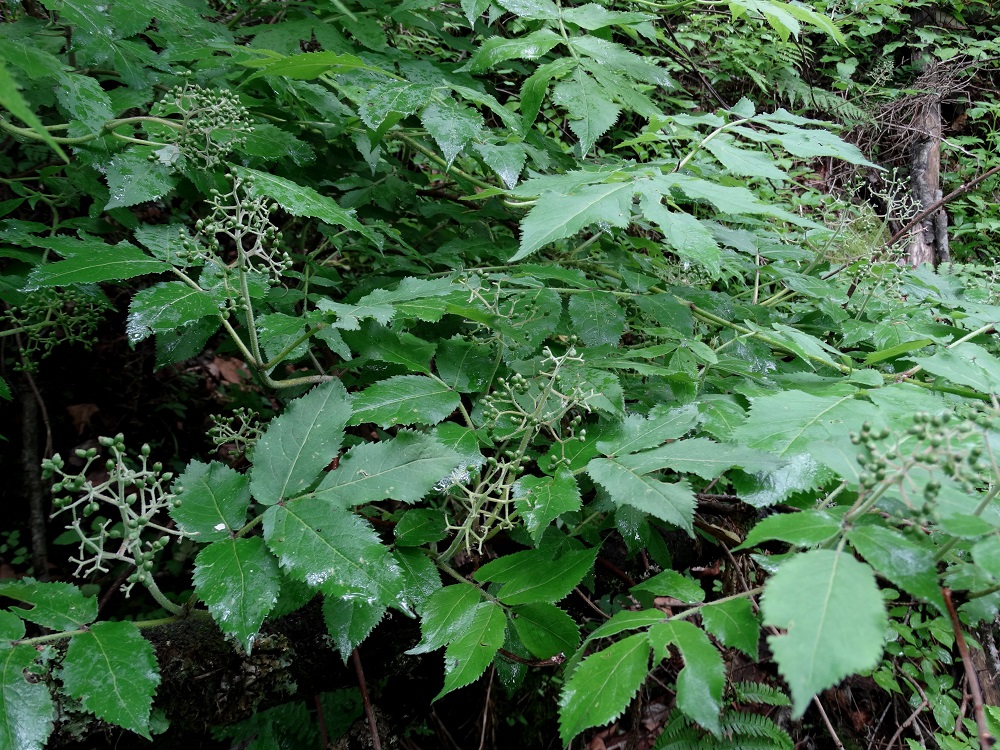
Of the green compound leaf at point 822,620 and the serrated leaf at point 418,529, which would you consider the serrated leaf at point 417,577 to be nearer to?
the serrated leaf at point 418,529

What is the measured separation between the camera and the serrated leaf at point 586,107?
168cm

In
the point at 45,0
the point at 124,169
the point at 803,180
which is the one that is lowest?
the point at 803,180

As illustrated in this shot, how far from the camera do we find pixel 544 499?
3.79ft

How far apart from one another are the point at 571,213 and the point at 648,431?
1.49 ft

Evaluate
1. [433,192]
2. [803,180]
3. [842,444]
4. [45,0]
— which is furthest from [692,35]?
[842,444]

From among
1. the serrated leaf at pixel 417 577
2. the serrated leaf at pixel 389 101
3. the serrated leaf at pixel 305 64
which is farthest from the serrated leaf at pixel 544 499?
the serrated leaf at pixel 305 64

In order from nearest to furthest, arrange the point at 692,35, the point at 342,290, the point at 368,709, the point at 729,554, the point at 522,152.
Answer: the point at 368,709 < the point at 729,554 < the point at 522,152 < the point at 342,290 < the point at 692,35

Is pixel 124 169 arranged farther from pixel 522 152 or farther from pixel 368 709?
pixel 368 709

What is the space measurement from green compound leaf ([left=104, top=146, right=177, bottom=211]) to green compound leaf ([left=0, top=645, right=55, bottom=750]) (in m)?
1.07

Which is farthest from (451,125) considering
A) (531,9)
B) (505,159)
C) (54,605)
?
(54,605)

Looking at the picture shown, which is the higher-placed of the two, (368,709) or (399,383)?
(399,383)

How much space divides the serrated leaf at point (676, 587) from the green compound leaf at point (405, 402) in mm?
529

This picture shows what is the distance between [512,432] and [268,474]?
0.49m

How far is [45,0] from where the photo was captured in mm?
1653
